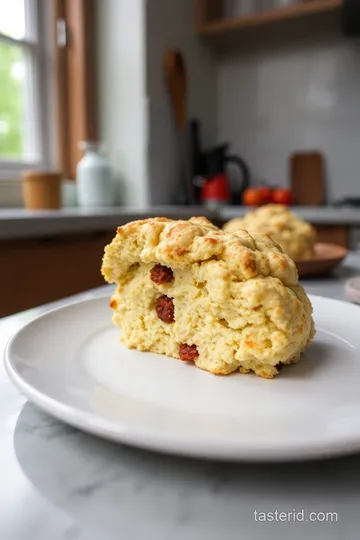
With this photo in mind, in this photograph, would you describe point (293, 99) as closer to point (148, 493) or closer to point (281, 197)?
point (281, 197)

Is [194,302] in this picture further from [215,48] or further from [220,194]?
[215,48]

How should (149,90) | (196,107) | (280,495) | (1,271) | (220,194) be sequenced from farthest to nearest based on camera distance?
(196,107) → (220,194) → (149,90) → (1,271) → (280,495)

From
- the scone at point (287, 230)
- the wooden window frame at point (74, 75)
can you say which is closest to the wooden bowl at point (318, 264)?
the scone at point (287, 230)

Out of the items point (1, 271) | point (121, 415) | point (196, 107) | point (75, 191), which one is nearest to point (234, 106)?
point (196, 107)

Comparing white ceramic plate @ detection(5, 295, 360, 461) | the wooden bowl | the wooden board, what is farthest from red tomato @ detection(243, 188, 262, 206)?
white ceramic plate @ detection(5, 295, 360, 461)

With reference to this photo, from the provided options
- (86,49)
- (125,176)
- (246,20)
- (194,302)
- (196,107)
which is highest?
(246,20)

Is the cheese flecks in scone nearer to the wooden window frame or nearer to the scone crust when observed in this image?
the scone crust

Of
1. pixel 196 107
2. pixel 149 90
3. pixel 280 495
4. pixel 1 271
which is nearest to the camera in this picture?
pixel 280 495
